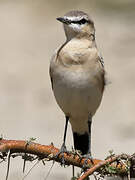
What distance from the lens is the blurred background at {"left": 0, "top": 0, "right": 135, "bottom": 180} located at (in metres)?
8.75

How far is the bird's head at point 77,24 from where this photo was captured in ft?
15.7

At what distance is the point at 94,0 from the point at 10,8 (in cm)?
196

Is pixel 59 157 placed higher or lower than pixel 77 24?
lower

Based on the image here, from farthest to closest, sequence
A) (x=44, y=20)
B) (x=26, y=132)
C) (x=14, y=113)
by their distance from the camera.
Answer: (x=44, y=20), (x=14, y=113), (x=26, y=132)

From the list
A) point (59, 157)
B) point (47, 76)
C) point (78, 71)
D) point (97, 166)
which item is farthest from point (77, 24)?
point (47, 76)

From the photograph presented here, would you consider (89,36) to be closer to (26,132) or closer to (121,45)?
(26,132)

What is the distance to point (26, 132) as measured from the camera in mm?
8977

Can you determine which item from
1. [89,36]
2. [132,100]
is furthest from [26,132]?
[89,36]

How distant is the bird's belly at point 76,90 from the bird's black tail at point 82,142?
0.37m

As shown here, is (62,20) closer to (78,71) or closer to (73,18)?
(73,18)

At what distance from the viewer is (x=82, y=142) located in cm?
511

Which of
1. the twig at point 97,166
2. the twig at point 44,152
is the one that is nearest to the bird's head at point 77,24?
the twig at point 44,152

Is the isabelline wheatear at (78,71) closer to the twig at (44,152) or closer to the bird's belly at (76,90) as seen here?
the bird's belly at (76,90)

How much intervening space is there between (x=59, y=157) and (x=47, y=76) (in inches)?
309
